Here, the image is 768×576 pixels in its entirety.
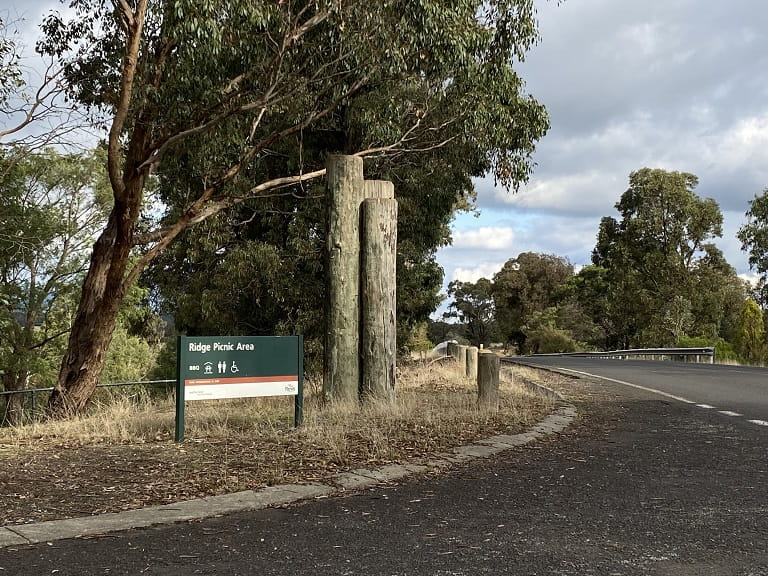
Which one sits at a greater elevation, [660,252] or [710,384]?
[660,252]

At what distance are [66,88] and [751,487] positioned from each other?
1205 centimetres

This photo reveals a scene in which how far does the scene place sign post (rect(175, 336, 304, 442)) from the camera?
7.55 meters

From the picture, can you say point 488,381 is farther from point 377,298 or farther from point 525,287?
point 525,287

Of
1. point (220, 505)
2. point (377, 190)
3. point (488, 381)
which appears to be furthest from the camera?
point (377, 190)

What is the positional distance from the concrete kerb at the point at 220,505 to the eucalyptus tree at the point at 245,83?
21.7 ft

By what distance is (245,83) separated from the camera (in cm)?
1280

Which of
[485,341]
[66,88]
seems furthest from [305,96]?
[485,341]

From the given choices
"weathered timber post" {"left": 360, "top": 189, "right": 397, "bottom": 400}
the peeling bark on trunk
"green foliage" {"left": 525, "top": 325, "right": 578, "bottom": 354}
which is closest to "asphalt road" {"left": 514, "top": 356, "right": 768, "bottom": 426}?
"weathered timber post" {"left": 360, "top": 189, "right": 397, "bottom": 400}

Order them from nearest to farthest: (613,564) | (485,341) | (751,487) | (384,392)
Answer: (613,564), (751,487), (384,392), (485,341)

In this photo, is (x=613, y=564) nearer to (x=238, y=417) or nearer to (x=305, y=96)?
(x=238, y=417)

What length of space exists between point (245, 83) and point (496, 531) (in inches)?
397

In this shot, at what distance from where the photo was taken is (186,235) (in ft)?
56.1

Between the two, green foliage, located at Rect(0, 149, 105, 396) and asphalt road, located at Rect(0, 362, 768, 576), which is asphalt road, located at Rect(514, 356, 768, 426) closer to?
asphalt road, located at Rect(0, 362, 768, 576)

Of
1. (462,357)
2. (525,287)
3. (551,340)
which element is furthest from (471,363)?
(525,287)
